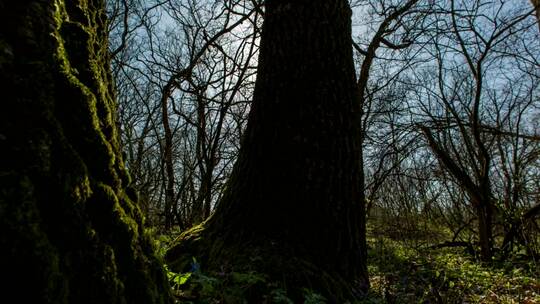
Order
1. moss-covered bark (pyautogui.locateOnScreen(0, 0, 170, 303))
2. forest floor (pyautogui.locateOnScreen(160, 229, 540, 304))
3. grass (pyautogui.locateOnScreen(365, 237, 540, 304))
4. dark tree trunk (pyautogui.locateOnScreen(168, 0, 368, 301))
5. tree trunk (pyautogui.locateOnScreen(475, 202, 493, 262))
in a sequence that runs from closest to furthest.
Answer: moss-covered bark (pyautogui.locateOnScreen(0, 0, 170, 303)) < forest floor (pyautogui.locateOnScreen(160, 229, 540, 304)) < dark tree trunk (pyautogui.locateOnScreen(168, 0, 368, 301)) < grass (pyautogui.locateOnScreen(365, 237, 540, 304)) < tree trunk (pyautogui.locateOnScreen(475, 202, 493, 262))

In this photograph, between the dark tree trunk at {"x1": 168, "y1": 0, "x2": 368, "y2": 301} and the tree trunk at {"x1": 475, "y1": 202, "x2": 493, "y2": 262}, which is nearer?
the dark tree trunk at {"x1": 168, "y1": 0, "x2": 368, "y2": 301}

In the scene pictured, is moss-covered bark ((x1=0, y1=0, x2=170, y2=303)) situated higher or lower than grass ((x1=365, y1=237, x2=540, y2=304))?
higher

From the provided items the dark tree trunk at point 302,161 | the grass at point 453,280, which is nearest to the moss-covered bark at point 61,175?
the dark tree trunk at point 302,161

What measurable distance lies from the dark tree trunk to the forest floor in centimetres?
29

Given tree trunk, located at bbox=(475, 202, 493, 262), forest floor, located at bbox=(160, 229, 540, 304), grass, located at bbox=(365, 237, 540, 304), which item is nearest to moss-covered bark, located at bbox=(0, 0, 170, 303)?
forest floor, located at bbox=(160, 229, 540, 304)

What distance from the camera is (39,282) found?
22.7 inches

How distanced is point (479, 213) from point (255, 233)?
4.60m

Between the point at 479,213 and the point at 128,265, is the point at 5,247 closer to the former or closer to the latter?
the point at 128,265

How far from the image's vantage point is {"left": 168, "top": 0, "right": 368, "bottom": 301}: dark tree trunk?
2.28m

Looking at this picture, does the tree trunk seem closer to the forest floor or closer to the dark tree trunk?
the forest floor

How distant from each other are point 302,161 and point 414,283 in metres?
1.81

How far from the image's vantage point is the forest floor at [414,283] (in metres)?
1.64

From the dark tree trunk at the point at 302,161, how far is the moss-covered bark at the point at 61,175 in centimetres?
140

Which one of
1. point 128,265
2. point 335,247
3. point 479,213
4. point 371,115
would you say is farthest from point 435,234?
point 128,265
